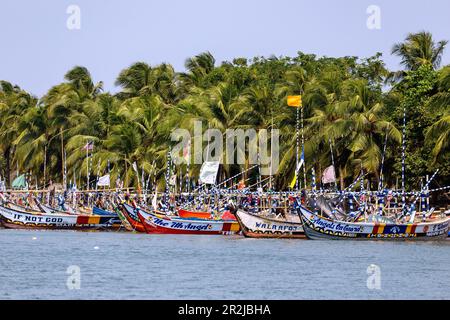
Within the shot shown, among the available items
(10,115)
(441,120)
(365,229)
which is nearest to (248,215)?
(365,229)

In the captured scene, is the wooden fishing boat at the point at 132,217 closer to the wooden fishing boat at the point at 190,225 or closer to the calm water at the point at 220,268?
the wooden fishing boat at the point at 190,225

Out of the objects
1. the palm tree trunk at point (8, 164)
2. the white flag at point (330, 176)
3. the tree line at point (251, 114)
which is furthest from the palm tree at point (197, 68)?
the white flag at point (330, 176)

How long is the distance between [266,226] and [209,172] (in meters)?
9.34

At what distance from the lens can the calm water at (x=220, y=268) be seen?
4284 cm

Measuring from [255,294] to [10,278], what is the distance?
996 centimetres

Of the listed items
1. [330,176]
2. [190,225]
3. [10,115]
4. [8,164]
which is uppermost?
[10,115]

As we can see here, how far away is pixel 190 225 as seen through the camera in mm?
74188

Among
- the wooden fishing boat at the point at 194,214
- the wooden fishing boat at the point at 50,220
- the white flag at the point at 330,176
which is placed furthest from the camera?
the wooden fishing boat at the point at 50,220

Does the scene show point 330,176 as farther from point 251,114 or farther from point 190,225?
point 251,114

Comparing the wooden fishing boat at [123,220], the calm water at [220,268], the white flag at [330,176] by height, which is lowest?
the calm water at [220,268]

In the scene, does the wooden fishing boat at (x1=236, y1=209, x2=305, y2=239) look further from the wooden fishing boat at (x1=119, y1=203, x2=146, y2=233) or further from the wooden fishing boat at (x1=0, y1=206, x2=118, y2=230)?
the wooden fishing boat at (x1=0, y1=206, x2=118, y2=230)

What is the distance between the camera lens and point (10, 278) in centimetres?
4641

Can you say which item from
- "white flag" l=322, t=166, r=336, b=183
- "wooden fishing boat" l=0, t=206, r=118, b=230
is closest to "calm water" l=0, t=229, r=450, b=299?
"white flag" l=322, t=166, r=336, b=183
